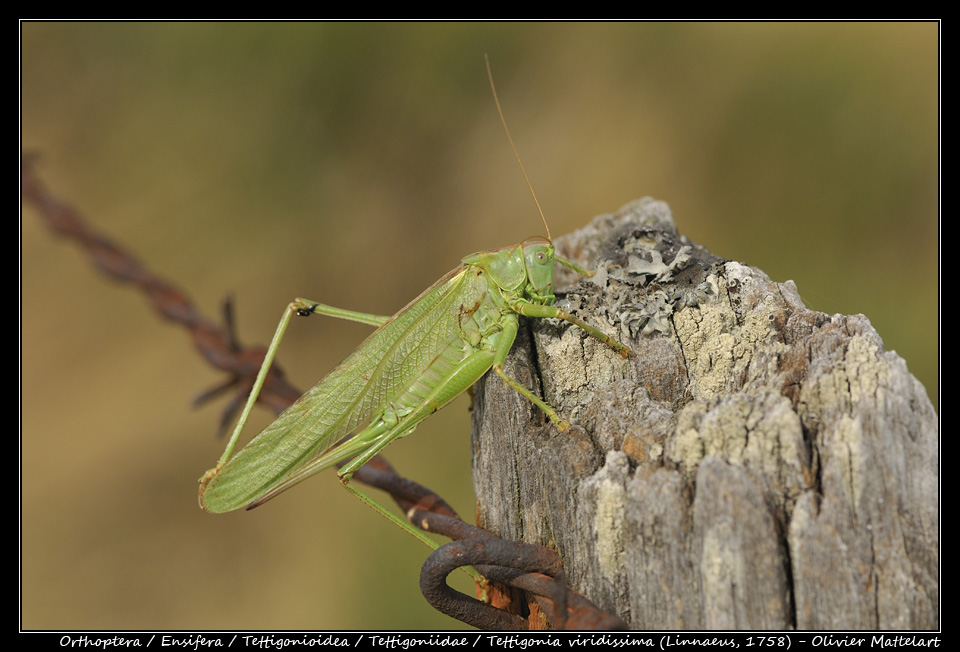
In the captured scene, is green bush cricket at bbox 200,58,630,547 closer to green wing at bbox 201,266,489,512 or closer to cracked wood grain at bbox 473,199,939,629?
green wing at bbox 201,266,489,512

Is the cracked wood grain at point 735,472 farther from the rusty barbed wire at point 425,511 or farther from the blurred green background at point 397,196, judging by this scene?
the blurred green background at point 397,196

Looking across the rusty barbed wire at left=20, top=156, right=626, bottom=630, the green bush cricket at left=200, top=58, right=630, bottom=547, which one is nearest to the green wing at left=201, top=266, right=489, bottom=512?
the green bush cricket at left=200, top=58, right=630, bottom=547

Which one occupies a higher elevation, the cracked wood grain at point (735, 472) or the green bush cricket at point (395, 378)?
the green bush cricket at point (395, 378)

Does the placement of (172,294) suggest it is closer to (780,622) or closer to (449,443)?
(780,622)

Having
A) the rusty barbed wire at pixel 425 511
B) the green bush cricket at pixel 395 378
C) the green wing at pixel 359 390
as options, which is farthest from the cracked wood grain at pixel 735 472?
the green wing at pixel 359 390

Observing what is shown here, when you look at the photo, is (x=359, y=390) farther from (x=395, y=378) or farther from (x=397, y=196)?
(x=397, y=196)

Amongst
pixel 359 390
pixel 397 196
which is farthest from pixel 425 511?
pixel 397 196
